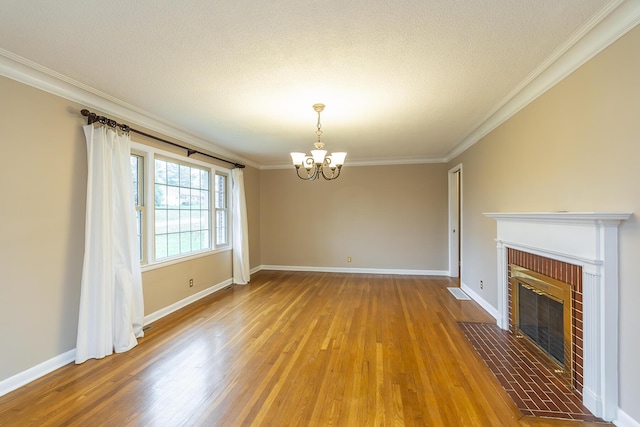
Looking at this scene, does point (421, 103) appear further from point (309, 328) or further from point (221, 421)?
point (221, 421)

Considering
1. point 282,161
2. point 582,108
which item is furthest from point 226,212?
point 582,108

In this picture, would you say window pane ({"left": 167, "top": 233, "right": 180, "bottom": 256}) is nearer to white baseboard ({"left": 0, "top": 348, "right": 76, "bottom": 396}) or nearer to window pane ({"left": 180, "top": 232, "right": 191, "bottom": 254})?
window pane ({"left": 180, "top": 232, "right": 191, "bottom": 254})

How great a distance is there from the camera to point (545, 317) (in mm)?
2506

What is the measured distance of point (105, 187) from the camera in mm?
2709

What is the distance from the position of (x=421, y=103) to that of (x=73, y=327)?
13.6ft

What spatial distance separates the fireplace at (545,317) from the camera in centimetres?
215

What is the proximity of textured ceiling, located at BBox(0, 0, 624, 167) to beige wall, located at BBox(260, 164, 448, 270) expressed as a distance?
282 centimetres

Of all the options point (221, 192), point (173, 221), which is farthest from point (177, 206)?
point (221, 192)

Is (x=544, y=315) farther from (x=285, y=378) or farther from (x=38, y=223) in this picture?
(x=38, y=223)

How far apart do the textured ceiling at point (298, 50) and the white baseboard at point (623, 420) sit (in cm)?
245

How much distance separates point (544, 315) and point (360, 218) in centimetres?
410

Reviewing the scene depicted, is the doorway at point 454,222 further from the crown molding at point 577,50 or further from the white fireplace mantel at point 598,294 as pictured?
the white fireplace mantel at point 598,294

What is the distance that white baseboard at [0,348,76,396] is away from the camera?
2.12 metres

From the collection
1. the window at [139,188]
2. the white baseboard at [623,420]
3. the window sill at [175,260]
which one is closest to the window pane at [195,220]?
the window sill at [175,260]
